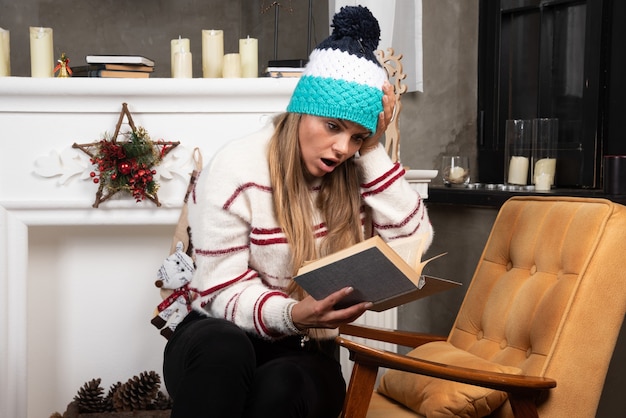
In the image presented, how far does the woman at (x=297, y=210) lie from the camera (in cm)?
158

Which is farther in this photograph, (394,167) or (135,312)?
(135,312)

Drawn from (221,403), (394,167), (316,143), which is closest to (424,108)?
(394,167)

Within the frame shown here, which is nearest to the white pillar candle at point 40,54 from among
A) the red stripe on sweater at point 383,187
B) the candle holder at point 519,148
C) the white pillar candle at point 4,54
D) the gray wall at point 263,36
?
the white pillar candle at point 4,54

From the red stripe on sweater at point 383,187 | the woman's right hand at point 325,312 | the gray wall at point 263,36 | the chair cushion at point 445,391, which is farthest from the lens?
the gray wall at point 263,36

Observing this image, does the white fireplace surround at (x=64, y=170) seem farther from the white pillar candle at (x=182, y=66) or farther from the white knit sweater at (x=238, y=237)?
the white knit sweater at (x=238, y=237)

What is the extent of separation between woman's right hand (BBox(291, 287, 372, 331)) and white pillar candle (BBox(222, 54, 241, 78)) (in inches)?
47.1

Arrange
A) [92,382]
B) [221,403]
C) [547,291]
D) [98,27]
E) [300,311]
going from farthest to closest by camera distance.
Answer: [98,27] < [92,382] < [547,291] < [300,311] < [221,403]

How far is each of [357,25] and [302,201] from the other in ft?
1.30

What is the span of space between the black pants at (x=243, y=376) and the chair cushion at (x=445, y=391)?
0.50 feet

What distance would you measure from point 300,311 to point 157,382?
3.94 feet

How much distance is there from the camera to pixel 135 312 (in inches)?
105

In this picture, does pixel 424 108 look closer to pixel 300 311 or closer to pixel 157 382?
pixel 157 382

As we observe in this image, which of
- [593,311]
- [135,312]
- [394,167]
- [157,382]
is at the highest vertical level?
[394,167]

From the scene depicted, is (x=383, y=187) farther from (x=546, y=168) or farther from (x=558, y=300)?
(x=546, y=168)
